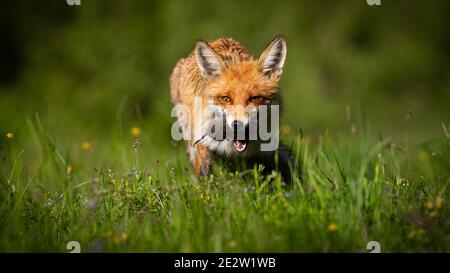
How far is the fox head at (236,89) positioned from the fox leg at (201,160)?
3.2 inches

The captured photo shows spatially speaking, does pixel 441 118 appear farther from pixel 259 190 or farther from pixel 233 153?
pixel 259 190

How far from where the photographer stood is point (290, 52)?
15906 mm

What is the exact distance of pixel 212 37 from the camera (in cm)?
1488

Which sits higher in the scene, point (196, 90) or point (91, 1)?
point (91, 1)

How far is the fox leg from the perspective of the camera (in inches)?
235

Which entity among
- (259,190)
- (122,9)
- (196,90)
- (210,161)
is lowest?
(259,190)

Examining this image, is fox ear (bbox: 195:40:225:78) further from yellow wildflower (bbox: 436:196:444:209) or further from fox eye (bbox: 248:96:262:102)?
yellow wildflower (bbox: 436:196:444:209)

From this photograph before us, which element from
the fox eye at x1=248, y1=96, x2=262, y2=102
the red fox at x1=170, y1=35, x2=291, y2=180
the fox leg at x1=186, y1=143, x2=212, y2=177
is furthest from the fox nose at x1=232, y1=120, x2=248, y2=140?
the fox leg at x1=186, y1=143, x2=212, y2=177

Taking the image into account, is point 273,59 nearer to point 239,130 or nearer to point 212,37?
point 239,130

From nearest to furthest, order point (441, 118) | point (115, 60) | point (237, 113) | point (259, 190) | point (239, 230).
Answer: point (239, 230), point (259, 190), point (237, 113), point (115, 60), point (441, 118)

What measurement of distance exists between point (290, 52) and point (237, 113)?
1069 centimetres

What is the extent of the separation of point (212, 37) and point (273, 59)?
9.12 metres
